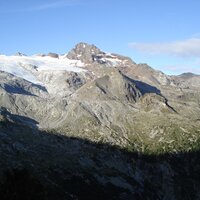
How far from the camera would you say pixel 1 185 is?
210 ft

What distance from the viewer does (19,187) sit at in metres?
64.6

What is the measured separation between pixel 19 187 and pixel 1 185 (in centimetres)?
249

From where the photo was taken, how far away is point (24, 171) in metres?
66.7

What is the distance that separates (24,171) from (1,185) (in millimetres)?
4105

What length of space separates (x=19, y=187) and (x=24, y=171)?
2.88 metres

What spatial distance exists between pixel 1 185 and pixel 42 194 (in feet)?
21.1

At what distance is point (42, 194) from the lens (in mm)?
67188
